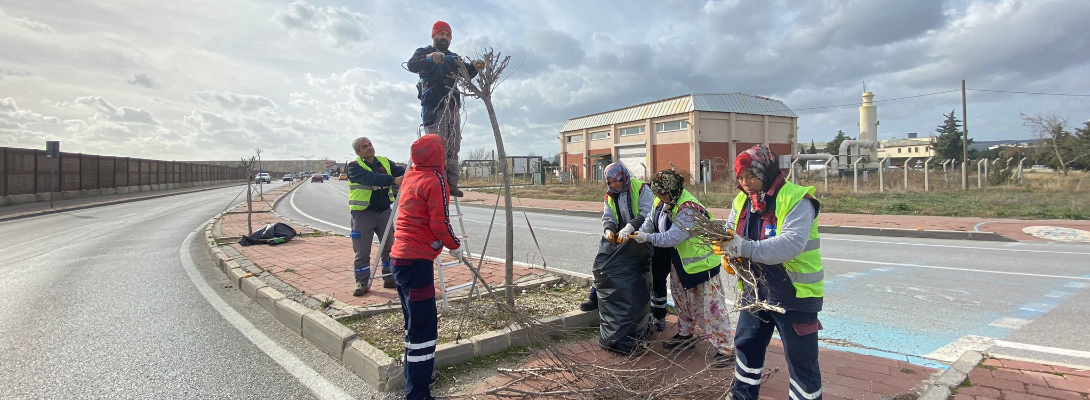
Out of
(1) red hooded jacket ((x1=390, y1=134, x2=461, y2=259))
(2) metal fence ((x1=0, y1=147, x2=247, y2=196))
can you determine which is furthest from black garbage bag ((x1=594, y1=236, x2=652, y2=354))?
(2) metal fence ((x1=0, y1=147, x2=247, y2=196))

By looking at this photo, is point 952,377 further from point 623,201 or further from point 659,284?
point 623,201

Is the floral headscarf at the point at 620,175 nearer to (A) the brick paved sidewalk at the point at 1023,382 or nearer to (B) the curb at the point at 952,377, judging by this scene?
(B) the curb at the point at 952,377

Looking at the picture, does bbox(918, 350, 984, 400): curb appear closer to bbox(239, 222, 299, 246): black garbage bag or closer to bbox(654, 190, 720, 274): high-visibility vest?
bbox(654, 190, 720, 274): high-visibility vest

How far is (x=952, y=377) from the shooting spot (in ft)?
10.4

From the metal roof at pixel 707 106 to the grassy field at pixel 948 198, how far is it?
44.9 ft

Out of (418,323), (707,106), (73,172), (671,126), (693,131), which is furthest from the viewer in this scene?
(671,126)

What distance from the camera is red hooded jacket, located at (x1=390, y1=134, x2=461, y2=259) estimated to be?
3.11 metres

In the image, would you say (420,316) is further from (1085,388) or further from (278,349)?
(1085,388)

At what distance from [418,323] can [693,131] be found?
3724cm

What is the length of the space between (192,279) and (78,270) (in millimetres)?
2300

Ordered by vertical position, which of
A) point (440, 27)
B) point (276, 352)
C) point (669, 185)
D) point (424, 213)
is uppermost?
point (440, 27)

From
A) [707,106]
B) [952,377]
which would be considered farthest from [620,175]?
[707,106]

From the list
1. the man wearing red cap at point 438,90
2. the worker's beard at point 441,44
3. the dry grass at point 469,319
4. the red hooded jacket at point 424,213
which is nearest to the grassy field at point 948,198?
the dry grass at point 469,319

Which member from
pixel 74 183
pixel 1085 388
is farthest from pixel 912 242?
pixel 74 183
